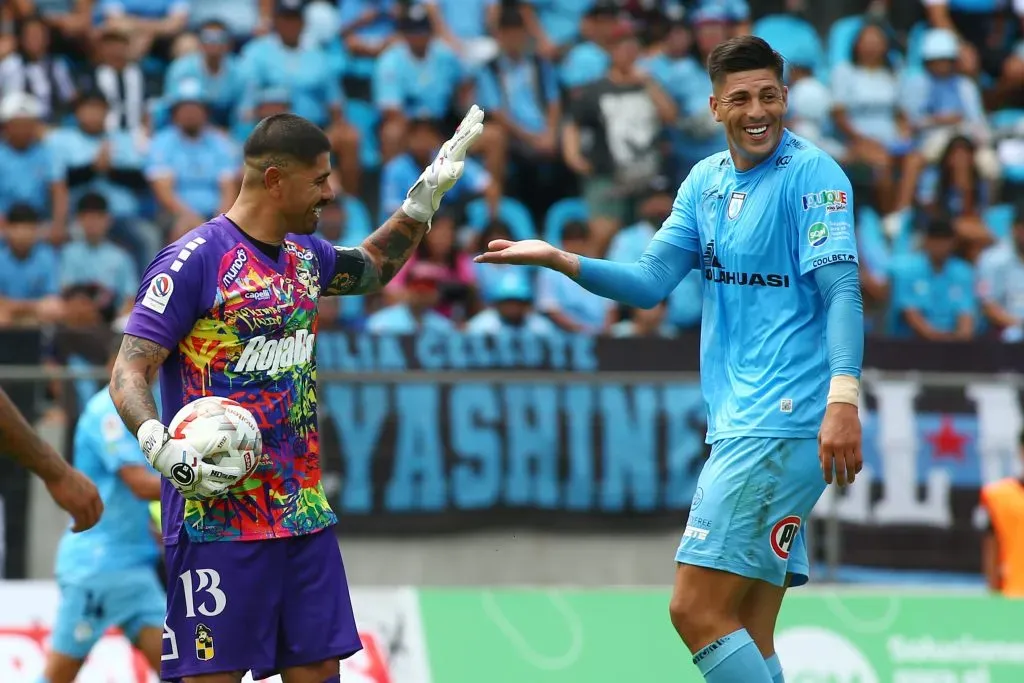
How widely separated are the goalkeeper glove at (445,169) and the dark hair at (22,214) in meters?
7.52

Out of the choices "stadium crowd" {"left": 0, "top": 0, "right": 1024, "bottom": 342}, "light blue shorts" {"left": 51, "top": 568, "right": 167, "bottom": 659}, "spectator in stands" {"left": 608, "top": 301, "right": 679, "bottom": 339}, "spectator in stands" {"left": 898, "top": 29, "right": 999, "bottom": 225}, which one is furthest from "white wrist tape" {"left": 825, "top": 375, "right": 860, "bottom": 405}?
"spectator in stands" {"left": 898, "top": 29, "right": 999, "bottom": 225}

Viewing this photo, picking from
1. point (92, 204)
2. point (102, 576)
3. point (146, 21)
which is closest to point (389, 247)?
point (102, 576)

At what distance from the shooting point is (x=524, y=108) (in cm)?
1534

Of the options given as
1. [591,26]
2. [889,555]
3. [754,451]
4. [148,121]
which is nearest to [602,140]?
[591,26]

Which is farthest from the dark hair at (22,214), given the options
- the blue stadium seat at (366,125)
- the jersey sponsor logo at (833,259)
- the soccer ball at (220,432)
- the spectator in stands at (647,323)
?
the jersey sponsor logo at (833,259)

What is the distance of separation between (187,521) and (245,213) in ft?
3.77

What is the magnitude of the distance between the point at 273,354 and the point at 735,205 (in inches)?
73.0

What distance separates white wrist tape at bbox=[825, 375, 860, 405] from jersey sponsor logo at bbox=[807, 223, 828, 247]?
1.76 feet

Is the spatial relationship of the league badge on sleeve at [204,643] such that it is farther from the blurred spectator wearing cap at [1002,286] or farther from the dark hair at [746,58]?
the blurred spectator wearing cap at [1002,286]

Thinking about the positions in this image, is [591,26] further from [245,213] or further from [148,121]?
[245,213]

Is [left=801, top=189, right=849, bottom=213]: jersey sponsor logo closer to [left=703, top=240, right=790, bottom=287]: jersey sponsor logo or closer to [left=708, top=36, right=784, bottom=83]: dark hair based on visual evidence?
[left=703, top=240, right=790, bottom=287]: jersey sponsor logo

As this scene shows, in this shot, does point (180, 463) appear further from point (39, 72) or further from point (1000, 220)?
point (1000, 220)

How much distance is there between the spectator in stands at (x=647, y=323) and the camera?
13148 millimetres

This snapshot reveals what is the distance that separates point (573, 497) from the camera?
11.2 metres
